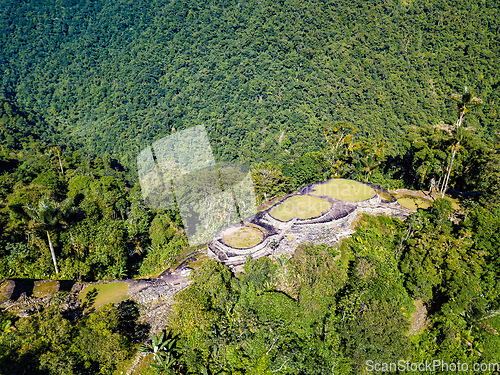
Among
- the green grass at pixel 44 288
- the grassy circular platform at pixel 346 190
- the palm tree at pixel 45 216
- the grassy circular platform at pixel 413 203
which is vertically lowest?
the grassy circular platform at pixel 413 203

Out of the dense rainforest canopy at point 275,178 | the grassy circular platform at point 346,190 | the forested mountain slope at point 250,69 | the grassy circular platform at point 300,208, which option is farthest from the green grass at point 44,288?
the forested mountain slope at point 250,69

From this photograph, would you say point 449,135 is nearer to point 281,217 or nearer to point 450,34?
point 281,217

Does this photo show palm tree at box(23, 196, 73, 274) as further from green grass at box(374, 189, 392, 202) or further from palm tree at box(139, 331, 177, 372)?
green grass at box(374, 189, 392, 202)

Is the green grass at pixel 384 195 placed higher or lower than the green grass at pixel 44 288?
lower

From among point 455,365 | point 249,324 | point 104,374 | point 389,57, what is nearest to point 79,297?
point 104,374

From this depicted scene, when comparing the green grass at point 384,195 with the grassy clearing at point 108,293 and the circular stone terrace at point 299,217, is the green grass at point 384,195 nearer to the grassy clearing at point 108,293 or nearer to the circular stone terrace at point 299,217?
the circular stone terrace at point 299,217

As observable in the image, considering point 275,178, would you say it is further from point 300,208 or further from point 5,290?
point 5,290
